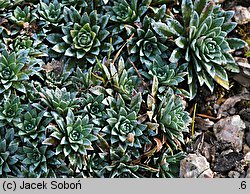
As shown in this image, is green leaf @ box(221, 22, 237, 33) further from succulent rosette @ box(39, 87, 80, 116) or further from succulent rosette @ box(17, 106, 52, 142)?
succulent rosette @ box(17, 106, 52, 142)

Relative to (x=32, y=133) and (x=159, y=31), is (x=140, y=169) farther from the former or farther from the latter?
(x=159, y=31)

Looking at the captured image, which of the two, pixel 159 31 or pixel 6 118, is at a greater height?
pixel 159 31

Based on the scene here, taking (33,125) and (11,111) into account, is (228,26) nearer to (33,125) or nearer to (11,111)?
(33,125)

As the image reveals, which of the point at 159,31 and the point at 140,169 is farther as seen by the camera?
the point at 159,31

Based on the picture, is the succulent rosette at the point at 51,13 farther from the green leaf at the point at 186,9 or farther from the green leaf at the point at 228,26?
the green leaf at the point at 228,26

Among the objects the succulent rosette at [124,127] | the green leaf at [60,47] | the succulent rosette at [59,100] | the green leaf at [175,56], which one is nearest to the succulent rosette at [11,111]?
the succulent rosette at [59,100]

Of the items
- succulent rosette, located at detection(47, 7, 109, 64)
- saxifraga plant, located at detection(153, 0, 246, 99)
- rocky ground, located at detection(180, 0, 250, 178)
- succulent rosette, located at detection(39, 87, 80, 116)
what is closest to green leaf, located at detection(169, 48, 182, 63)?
saxifraga plant, located at detection(153, 0, 246, 99)
